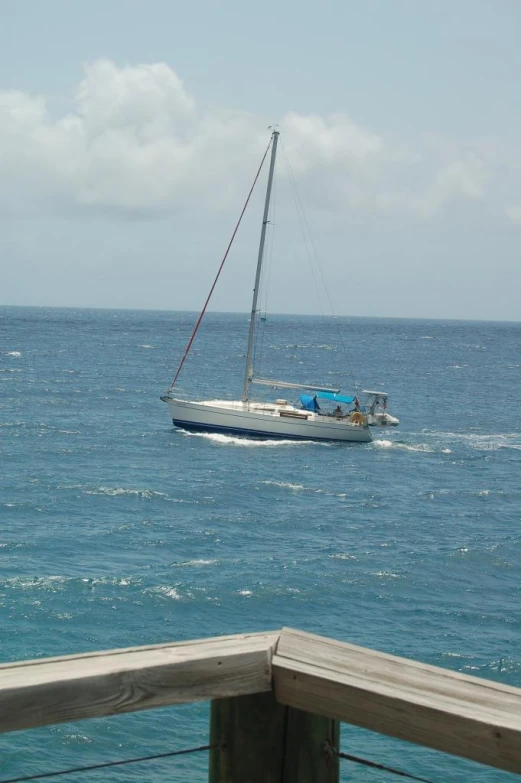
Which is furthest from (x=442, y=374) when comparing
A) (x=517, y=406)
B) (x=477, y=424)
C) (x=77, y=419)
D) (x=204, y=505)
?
(x=204, y=505)

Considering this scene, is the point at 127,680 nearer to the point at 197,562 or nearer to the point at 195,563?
the point at 195,563

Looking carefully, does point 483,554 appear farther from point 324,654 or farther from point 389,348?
point 389,348

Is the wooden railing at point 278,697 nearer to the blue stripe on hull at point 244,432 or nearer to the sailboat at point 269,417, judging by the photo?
the sailboat at point 269,417

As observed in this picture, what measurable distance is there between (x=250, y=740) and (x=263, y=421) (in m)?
48.5

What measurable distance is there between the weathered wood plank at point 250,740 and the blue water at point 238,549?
1327 cm

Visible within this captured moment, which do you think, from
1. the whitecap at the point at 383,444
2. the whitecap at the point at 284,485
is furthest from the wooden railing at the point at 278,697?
the whitecap at the point at 383,444

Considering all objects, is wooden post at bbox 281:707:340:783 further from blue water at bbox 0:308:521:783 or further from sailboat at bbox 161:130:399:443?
sailboat at bbox 161:130:399:443

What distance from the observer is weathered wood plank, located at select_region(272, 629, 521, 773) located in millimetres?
2750

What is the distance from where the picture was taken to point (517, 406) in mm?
78312

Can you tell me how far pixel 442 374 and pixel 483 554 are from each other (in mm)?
83119

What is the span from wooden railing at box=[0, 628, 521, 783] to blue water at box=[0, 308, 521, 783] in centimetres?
1333

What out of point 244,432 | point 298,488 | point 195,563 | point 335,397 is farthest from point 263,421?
point 195,563

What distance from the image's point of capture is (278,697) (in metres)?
2.99

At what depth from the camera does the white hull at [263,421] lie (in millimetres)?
51500
